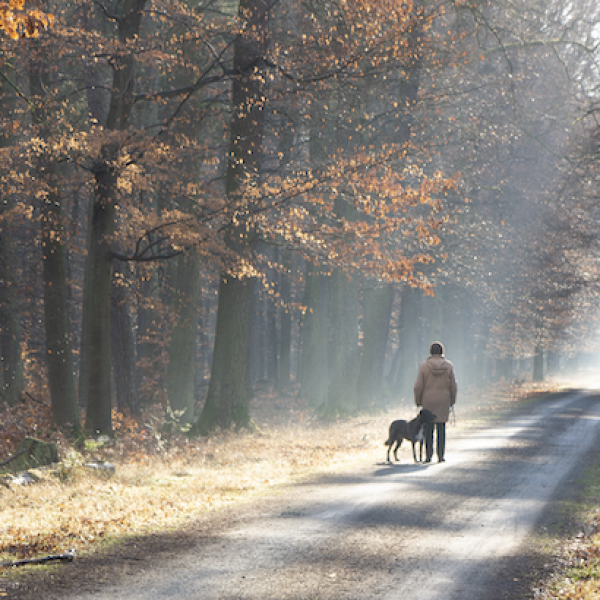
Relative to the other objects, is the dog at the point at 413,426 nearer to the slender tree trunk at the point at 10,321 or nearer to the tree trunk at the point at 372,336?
the slender tree trunk at the point at 10,321

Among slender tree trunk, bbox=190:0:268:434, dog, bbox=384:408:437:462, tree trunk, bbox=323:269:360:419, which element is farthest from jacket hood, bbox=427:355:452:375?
tree trunk, bbox=323:269:360:419

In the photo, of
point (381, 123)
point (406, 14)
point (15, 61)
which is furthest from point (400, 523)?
point (381, 123)

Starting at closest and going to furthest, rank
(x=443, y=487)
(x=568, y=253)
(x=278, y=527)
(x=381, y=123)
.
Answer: (x=278, y=527) → (x=443, y=487) → (x=381, y=123) → (x=568, y=253)

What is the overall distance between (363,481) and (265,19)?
9818 millimetres

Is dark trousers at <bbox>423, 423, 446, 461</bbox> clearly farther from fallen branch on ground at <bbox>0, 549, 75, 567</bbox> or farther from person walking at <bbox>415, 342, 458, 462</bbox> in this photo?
fallen branch on ground at <bbox>0, 549, 75, 567</bbox>

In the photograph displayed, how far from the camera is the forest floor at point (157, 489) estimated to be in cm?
714

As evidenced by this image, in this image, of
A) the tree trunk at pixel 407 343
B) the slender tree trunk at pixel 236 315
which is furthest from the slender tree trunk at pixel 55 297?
the tree trunk at pixel 407 343

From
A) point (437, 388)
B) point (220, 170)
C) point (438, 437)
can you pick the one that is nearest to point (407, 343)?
point (220, 170)

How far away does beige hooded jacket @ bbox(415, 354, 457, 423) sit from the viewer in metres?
13.4

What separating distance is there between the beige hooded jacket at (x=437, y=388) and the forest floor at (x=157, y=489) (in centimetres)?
167

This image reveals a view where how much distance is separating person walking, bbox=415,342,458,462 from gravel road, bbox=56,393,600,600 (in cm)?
67

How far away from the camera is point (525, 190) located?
3778cm

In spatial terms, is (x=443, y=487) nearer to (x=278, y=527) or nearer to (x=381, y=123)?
(x=278, y=527)

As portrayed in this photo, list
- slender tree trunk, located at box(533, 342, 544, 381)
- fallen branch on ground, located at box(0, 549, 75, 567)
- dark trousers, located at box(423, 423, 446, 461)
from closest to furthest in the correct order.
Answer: fallen branch on ground, located at box(0, 549, 75, 567), dark trousers, located at box(423, 423, 446, 461), slender tree trunk, located at box(533, 342, 544, 381)
